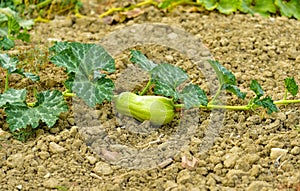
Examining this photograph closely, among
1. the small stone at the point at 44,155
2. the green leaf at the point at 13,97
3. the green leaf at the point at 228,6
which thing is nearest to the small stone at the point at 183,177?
the small stone at the point at 44,155

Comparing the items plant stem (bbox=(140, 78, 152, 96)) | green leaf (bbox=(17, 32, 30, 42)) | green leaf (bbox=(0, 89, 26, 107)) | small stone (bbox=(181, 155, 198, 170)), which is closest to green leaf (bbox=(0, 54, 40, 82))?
green leaf (bbox=(0, 89, 26, 107))

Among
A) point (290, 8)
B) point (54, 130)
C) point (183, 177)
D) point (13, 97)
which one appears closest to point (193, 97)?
point (183, 177)

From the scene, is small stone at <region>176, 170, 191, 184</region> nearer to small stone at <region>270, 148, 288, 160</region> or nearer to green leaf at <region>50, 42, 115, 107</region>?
small stone at <region>270, 148, 288, 160</region>

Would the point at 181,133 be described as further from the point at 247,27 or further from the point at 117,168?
the point at 247,27

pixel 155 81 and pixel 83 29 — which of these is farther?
pixel 83 29

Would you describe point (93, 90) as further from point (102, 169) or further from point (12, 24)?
point (12, 24)

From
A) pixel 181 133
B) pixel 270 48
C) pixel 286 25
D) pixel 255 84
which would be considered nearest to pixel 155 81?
pixel 181 133
